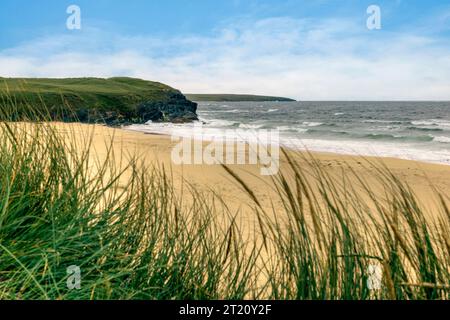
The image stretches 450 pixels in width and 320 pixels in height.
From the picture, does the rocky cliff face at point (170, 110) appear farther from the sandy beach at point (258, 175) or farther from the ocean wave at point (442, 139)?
the sandy beach at point (258, 175)

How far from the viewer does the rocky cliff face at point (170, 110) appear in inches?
1684

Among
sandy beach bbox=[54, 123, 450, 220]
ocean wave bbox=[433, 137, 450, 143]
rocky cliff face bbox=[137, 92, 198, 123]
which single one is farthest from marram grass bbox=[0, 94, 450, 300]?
rocky cliff face bbox=[137, 92, 198, 123]

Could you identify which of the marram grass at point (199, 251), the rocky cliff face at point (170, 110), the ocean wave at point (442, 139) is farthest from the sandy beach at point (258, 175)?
the rocky cliff face at point (170, 110)

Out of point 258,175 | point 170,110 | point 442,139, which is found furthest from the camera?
point 170,110

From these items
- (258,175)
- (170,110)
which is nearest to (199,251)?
(258,175)

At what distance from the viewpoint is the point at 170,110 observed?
48.2m

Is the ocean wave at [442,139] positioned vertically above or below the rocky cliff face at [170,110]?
below


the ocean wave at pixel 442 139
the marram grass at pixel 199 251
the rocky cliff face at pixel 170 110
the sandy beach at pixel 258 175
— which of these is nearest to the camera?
the marram grass at pixel 199 251

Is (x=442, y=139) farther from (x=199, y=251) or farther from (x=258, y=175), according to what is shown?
(x=199, y=251)

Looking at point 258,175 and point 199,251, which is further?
point 258,175

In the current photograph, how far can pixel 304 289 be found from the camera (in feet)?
5.70
